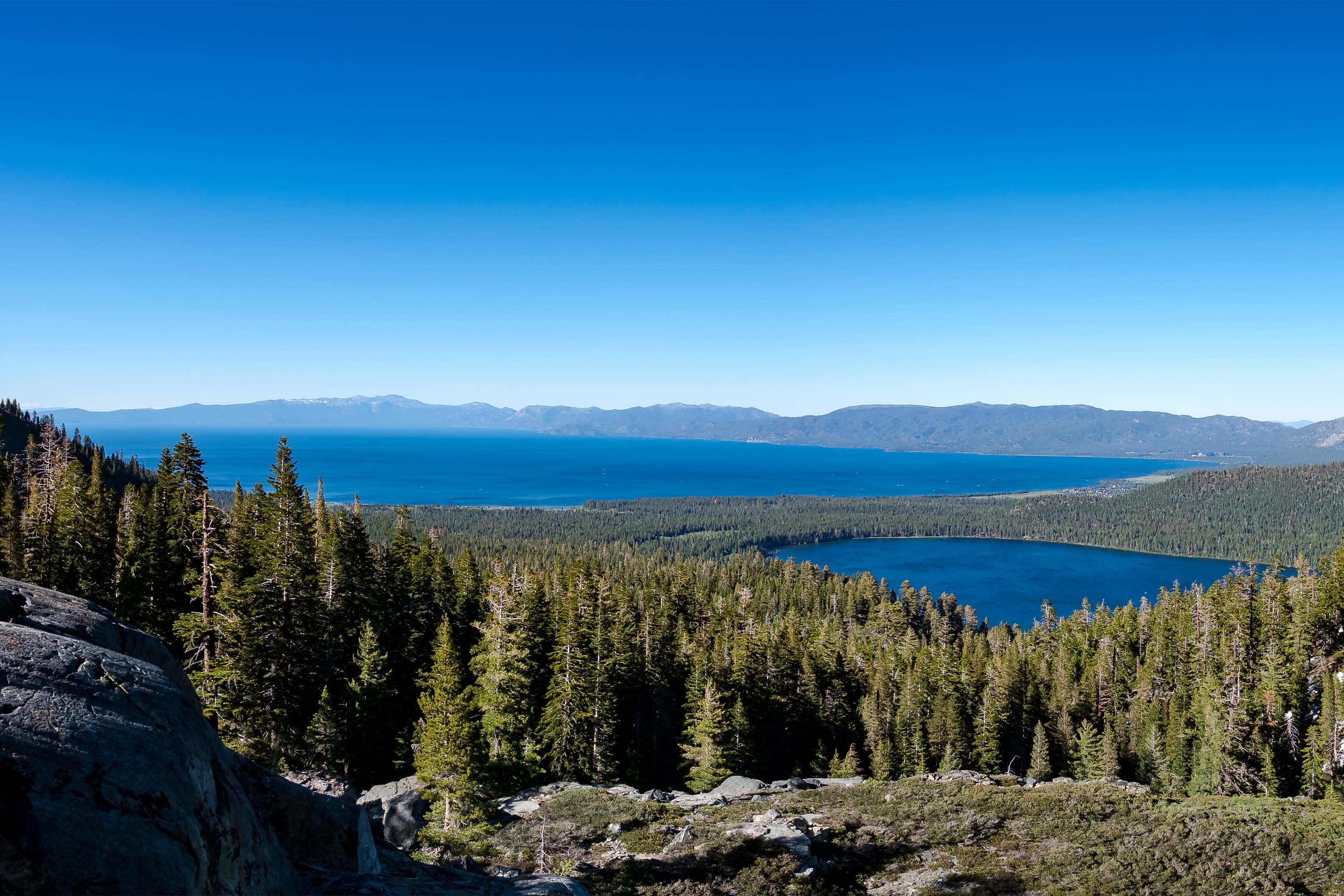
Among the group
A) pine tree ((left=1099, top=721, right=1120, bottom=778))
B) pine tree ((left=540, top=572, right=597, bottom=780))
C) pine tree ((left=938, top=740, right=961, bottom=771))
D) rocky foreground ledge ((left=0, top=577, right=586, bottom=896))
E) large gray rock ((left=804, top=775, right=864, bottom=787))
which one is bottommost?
pine tree ((left=938, top=740, right=961, bottom=771))

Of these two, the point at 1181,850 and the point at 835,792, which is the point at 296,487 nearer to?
the point at 835,792

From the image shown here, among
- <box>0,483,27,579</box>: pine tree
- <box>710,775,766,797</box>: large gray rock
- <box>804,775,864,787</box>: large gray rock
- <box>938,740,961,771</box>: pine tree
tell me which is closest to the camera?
<box>710,775,766,797</box>: large gray rock

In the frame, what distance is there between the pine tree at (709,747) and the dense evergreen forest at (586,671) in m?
0.19

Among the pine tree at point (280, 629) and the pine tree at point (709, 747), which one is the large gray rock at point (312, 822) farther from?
the pine tree at point (709, 747)

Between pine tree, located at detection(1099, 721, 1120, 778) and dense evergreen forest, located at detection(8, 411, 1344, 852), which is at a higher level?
dense evergreen forest, located at detection(8, 411, 1344, 852)

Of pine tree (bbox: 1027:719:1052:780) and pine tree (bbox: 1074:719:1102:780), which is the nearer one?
pine tree (bbox: 1027:719:1052:780)

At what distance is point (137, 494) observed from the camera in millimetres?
54031

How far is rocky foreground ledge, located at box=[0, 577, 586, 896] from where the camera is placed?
6406mm

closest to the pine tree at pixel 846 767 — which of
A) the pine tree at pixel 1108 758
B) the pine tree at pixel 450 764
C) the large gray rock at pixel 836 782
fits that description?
the large gray rock at pixel 836 782

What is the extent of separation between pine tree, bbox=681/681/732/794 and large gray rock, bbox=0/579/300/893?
39721mm

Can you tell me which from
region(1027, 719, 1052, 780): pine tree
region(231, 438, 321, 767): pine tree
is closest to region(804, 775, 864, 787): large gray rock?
region(1027, 719, 1052, 780): pine tree

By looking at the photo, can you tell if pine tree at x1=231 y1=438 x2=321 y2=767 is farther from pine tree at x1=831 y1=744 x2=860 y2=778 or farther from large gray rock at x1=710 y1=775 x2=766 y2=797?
pine tree at x1=831 y1=744 x2=860 y2=778

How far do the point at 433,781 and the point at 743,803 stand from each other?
1575 centimetres

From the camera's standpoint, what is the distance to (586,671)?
44.3 metres
